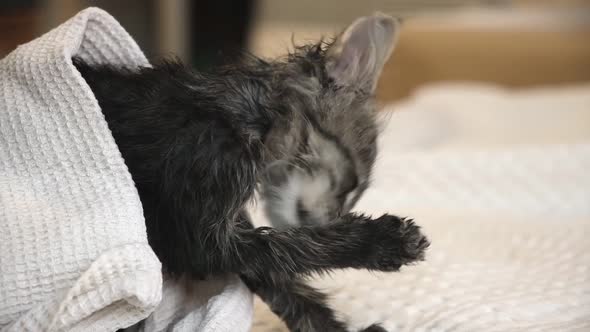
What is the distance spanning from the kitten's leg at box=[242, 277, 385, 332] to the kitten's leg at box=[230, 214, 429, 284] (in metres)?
0.11

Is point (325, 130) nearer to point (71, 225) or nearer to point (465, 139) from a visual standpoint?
point (71, 225)

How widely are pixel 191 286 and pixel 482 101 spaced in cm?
181


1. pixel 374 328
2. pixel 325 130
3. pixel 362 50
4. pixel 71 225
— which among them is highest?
pixel 362 50

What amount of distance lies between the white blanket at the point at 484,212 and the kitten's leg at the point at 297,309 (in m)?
0.04

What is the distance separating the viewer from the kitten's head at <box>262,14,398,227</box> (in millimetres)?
1023

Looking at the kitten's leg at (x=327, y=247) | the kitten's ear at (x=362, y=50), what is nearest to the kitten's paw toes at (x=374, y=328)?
the kitten's leg at (x=327, y=247)

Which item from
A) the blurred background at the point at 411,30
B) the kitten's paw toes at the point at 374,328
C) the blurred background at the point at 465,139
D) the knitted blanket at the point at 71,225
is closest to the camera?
the knitted blanket at the point at 71,225

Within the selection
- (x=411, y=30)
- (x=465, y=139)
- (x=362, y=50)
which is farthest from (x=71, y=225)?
(x=411, y=30)

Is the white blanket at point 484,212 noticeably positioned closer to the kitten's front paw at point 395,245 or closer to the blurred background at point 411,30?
the kitten's front paw at point 395,245

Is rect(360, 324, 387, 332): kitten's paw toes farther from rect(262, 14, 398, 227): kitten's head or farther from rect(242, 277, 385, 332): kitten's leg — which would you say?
rect(262, 14, 398, 227): kitten's head

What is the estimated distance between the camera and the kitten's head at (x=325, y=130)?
1023mm

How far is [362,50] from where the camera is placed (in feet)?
3.63

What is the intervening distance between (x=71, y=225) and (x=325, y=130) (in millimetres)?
391

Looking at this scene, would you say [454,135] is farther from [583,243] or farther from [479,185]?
[583,243]
